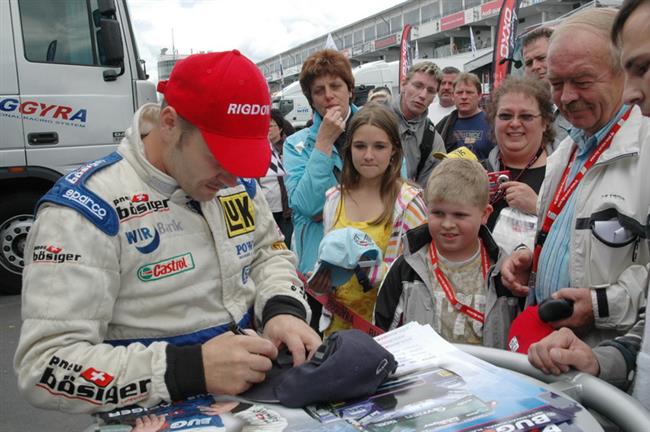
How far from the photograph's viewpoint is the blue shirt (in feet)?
6.16

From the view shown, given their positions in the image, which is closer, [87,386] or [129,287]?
[87,386]

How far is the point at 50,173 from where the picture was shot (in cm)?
595

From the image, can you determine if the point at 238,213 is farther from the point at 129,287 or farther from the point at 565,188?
the point at 565,188

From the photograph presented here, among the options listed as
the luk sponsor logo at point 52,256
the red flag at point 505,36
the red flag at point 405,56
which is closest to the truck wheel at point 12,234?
the luk sponsor logo at point 52,256

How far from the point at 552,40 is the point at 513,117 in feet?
3.43

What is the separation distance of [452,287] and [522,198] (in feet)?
2.01

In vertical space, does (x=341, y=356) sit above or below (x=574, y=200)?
below

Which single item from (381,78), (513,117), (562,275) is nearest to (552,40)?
(562,275)

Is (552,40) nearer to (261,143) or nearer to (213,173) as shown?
(261,143)

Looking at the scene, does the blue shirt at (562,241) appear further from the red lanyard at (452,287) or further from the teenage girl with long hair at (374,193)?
the teenage girl with long hair at (374,193)

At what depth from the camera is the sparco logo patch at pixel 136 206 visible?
1.41m

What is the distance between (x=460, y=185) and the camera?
2.38 metres

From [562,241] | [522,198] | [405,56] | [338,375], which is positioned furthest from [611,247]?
[405,56]

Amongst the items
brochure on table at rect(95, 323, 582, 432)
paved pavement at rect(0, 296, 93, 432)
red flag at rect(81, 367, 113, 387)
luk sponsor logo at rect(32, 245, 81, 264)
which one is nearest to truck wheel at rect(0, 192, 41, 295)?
paved pavement at rect(0, 296, 93, 432)
